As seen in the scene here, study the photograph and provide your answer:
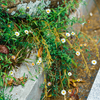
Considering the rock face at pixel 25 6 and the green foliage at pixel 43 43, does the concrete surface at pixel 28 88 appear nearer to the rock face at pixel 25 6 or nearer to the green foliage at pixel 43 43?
the green foliage at pixel 43 43

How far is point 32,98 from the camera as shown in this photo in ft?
5.20

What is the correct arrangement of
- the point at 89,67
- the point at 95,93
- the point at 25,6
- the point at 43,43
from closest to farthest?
the point at 95,93 → the point at 43,43 → the point at 25,6 → the point at 89,67

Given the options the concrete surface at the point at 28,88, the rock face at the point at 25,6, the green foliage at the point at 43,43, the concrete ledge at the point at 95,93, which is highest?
the rock face at the point at 25,6

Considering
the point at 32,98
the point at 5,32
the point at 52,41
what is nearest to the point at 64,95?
the point at 32,98

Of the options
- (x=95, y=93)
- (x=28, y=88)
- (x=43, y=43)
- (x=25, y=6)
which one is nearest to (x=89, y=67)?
(x=95, y=93)

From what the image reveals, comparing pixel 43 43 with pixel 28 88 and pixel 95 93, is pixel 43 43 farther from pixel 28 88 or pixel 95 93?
pixel 95 93

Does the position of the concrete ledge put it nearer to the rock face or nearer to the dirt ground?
the dirt ground

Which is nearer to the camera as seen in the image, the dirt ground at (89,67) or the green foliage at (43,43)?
the green foliage at (43,43)

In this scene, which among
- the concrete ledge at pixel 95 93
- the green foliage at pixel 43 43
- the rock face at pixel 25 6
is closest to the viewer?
the concrete ledge at pixel 95 93

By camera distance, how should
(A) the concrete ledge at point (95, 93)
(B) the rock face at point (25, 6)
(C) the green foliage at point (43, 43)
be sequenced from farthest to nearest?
(B) the rock face at point (25, 6), (C) the green foliage at point (43, 43), (A) the concrete ledge at point (95, 93)

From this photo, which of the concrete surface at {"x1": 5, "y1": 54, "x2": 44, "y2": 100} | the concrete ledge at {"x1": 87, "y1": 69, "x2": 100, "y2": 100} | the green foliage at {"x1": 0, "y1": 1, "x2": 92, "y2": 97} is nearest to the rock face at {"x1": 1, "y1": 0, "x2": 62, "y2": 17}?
the green foliage at {"x1": 0, "y1": 1, "x2": 92, "y2": 97}

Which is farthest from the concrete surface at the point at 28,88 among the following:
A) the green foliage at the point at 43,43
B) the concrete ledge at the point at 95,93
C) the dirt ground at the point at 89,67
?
the concrete ledge at the point at 95,93

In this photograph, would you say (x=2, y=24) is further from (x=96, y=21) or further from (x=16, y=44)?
(x=96, y=21)

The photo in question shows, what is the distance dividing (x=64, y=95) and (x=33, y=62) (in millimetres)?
685
